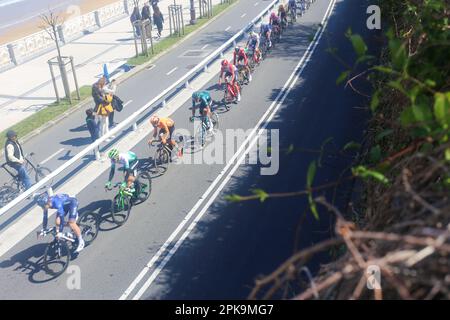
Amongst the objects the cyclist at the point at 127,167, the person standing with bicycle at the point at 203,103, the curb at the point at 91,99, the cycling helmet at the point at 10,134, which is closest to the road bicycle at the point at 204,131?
the person standing with bicycle at the point at 203,103

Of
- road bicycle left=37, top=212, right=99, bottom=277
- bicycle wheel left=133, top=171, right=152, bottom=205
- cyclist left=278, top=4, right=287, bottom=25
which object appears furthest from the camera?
cyclist left=278, top=4, right=287, bottom=25

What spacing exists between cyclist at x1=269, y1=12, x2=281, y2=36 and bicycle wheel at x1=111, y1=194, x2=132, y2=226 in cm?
1528

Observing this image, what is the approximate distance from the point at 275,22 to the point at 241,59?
260 inches

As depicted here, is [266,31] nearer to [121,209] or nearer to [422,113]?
[121,209]

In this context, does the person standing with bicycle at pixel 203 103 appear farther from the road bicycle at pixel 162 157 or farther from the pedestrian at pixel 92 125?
the pedestrian at pixel 92 125

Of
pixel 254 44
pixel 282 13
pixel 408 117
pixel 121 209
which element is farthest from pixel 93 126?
pixel 282 13

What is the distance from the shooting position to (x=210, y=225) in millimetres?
10406

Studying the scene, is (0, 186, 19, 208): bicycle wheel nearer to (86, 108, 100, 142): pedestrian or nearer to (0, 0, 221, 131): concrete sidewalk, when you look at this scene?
(86, 108, 100, 142): pedestrian

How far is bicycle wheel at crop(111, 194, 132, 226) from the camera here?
1054cm

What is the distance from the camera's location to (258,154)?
1319 cm

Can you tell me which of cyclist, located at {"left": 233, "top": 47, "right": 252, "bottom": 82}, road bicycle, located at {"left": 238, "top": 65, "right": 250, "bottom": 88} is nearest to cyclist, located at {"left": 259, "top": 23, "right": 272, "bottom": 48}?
cyclist, located at {"left": 233, "top": 47, "right": 252, "bottom": 82}

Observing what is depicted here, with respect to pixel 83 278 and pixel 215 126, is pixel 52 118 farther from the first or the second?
pixel 83 278

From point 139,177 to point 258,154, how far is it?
3465 millimetres
